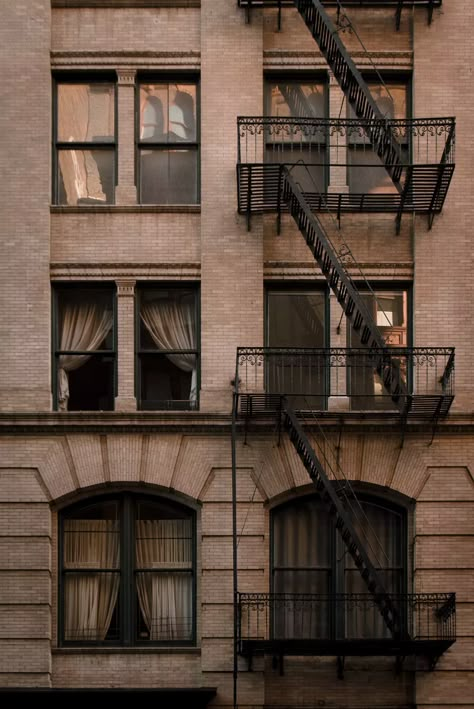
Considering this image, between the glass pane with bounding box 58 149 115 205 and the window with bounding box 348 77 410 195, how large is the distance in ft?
13.8

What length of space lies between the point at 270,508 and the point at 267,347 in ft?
8.83

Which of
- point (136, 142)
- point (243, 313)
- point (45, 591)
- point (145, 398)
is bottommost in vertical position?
point (45, 591)

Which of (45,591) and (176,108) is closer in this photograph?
(45,591)

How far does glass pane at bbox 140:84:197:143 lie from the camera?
2305cm

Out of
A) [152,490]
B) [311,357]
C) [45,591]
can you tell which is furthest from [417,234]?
[45,591]

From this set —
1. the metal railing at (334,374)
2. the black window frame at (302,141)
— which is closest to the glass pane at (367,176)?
the black window frame at (302,141)

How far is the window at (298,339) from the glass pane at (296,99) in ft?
10.4

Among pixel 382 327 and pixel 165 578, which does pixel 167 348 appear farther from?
pixel 165 578

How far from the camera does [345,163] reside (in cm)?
2292

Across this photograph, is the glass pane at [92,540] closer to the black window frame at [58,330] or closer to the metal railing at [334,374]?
the black window frame at [58,330]

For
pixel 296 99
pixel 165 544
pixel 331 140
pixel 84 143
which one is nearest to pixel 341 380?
pixel 165 544

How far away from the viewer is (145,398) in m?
22.4

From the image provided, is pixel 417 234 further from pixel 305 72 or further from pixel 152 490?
pixel 152 490

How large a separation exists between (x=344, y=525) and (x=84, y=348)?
547cm
